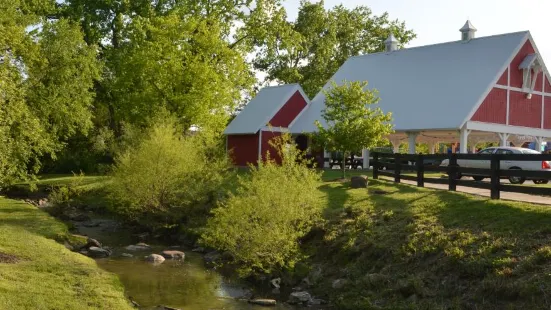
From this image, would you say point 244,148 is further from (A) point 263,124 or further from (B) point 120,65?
(B) point 120,65

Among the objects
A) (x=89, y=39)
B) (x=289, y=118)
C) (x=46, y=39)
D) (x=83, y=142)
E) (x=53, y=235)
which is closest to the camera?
(x=53, y=235)

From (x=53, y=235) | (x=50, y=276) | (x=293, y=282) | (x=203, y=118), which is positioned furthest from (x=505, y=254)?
(x=203, y=118)

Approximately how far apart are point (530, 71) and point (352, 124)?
45.3 ft

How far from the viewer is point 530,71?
102ft

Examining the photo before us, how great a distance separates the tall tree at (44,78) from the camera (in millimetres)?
20891

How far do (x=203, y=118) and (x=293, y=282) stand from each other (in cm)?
2012

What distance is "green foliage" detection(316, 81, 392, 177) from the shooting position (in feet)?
77.2

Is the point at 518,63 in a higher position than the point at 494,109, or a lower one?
higher

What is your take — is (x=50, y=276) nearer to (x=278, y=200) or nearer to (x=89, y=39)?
(x=278, y=200)

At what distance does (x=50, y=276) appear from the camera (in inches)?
452

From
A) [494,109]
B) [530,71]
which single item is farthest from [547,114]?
[494,109]

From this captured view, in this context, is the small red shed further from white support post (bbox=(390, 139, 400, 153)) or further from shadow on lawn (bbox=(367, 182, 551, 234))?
shadow on lawn (bbox=(367, 182, 551, 234))

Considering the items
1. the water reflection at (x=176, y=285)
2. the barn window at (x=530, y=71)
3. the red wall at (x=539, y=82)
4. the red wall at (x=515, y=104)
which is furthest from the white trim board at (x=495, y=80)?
the water reflection at (x=176, y=285)

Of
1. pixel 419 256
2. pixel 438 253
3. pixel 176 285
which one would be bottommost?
pixel 176 285
